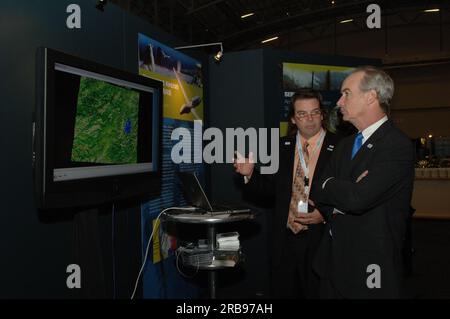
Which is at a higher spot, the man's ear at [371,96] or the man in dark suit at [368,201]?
the man's ear at [371,96]

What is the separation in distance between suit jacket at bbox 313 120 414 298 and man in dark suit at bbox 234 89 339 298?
0.61 m

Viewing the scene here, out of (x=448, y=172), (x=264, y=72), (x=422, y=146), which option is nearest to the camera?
(x=264, y=72)

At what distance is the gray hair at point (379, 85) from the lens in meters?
1.96

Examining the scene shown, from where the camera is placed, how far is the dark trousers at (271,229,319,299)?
2566 mm

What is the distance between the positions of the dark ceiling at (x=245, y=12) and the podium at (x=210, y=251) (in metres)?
7.76

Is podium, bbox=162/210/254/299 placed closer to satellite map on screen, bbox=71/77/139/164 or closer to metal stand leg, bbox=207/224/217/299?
metal stand leg, bbox=207/224/217/299

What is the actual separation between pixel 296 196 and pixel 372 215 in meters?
0.82

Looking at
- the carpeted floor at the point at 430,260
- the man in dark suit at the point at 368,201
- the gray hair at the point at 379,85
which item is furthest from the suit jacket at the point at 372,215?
the carpeted floor at the point at 430,260

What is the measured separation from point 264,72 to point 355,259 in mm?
2332

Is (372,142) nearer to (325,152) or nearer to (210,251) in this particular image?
(325,152)

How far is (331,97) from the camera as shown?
416cm

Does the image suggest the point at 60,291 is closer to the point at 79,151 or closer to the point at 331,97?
the point at 79,151

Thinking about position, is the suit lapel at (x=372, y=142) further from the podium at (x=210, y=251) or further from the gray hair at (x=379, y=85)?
the podium at (x=210, y=251)

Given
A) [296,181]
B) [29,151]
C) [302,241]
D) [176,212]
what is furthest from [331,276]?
[29,151]
